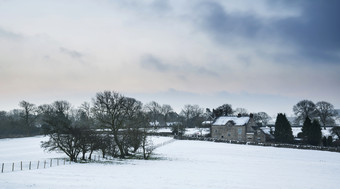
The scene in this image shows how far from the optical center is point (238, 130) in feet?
245

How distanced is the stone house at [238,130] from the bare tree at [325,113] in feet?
120

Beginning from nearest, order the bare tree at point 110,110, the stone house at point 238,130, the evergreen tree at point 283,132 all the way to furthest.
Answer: the bare tree at point 110,110 → the evergreen tree at point 283,132 → the stone house at point 238,130

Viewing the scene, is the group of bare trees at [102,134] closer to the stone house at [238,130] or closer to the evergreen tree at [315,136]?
the stone house at [238,130]

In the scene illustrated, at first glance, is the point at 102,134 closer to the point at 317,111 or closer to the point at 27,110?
the point at 27,110

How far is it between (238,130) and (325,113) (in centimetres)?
4272

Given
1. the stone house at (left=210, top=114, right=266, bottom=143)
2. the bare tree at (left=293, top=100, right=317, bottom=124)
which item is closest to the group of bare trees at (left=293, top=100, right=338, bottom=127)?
the bare tree at (left=293, top=100, right=317, bottom=124)

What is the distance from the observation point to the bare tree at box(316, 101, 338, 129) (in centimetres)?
9603

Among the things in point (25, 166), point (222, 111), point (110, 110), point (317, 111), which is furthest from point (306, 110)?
point (25, 166)

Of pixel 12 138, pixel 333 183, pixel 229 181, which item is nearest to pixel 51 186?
pixel 229 181

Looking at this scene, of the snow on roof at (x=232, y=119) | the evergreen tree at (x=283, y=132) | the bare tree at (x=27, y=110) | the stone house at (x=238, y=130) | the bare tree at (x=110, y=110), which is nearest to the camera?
the bare tree at (x=110, y=110)

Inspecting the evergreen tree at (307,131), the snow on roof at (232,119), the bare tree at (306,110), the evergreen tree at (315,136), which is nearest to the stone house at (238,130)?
the snow on roof at (232,119)

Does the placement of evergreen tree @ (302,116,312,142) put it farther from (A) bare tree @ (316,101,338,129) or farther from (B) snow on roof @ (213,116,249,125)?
(A) bare tree @ (316,101,338,129)

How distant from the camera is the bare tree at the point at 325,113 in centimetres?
9603

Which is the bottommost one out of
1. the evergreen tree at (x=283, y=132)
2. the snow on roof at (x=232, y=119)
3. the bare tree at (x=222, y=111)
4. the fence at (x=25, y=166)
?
the fence at (x=25, y=166)
